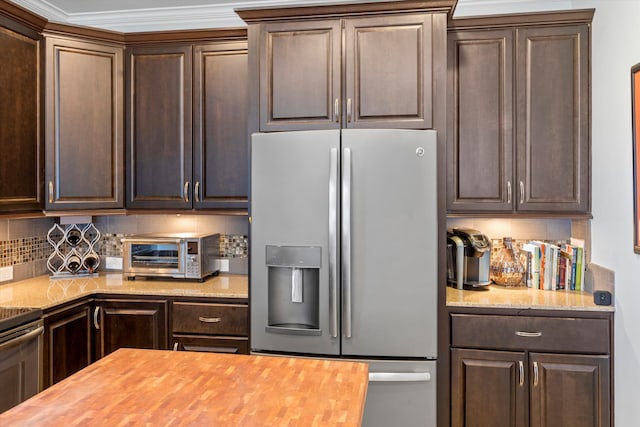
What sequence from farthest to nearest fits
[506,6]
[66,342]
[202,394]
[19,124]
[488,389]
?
[506,6]
[19,124]
[66,342]
[488,389]
[202,394]

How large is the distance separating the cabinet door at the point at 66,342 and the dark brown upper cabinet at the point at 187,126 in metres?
0.77

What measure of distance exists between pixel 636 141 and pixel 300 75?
160 cm

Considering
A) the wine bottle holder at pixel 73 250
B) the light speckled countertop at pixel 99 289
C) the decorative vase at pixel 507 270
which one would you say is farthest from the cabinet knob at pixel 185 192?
the decorative vase at pixel 507 270

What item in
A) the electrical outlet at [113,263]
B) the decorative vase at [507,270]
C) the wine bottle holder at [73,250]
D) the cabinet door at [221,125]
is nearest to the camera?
the decorative vase at [507,270]

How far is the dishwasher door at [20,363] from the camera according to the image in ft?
6.68

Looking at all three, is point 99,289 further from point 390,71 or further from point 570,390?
point 570,390

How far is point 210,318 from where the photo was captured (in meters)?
2.61

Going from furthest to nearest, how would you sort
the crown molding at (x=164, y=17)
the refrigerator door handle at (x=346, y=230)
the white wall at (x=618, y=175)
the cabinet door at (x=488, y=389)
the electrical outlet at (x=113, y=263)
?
the electrical outlet at (x=113, y=263) → the crown molding at (x=164, y=17) → the cabinet door at (x=488, y=389) → the refrigerator door handle at (x=346, y=230) → the white wall at (x=618, y=175)

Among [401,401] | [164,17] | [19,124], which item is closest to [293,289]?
[401,401]

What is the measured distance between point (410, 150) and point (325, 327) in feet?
3.14

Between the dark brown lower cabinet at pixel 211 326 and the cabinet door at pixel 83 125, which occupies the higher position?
the cabinet door at pixel 83 125

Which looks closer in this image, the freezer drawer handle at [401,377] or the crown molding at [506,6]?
the freezer drawer handle at [401,377]

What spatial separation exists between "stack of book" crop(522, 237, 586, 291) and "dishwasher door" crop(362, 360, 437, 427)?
3.18 feet

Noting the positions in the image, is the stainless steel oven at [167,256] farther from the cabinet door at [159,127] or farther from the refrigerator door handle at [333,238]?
the refrigerator door handle at [333,238]
